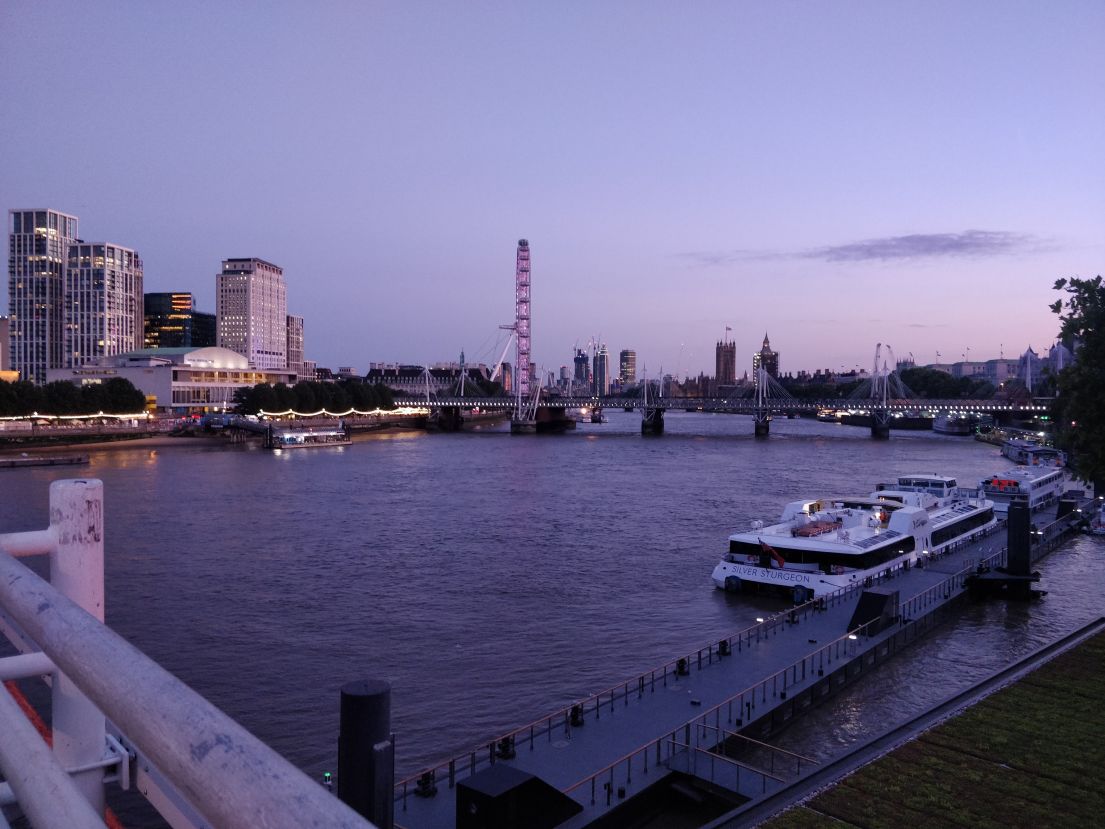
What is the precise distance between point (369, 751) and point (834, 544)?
1607 centimetres

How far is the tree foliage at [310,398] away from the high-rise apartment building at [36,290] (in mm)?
53560

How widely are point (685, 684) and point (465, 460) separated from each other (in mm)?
41339

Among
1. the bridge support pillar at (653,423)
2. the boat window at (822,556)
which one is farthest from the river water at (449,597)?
the bridge support pillar at (653,423)

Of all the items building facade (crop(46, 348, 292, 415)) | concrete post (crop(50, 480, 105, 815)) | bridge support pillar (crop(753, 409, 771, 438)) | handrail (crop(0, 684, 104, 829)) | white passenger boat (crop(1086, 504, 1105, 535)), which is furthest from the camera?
building facade (crop(46, 348, 292, 415))

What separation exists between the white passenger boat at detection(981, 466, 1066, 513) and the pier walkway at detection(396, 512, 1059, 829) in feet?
61.9

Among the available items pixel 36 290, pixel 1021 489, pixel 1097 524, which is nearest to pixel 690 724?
pixel 1097 524

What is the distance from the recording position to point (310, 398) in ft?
277

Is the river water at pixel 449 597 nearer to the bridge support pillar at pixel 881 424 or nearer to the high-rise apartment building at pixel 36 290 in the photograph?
the bridge support pillar at pixel 881 424

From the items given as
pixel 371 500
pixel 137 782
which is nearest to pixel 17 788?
pixel 137 782

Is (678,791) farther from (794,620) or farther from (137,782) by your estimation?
(137,782)

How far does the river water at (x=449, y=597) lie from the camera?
511 inches

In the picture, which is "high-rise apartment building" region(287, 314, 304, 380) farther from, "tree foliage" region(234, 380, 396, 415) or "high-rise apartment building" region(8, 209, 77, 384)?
"tree foliage" region(234, 380, 396, 415)

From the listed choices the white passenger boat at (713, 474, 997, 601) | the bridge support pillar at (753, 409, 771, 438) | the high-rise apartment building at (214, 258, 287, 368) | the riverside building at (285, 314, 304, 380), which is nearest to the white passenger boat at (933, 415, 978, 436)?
the bridge support pillar at (753, 409, 771, 438)

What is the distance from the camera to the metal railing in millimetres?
764
